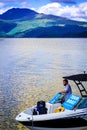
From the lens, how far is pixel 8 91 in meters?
53.7

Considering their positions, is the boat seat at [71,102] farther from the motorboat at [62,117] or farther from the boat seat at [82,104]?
the boat seat at [82,104]

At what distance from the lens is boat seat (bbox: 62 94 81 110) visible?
2862 cm

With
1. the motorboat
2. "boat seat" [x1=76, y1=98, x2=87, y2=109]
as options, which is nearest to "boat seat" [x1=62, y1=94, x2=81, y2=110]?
the motorboat

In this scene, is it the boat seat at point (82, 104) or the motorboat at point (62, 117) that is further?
the boat seat at point (82, 104)

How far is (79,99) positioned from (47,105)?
2.76 m

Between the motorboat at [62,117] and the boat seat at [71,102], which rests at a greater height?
the boat seat at [71,102]

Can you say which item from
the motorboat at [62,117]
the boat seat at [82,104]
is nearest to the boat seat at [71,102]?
the motorboat at [62,117]

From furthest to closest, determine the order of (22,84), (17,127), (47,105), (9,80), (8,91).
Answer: (9,80)
(22,84)
(8,91)
(17,127)
(47,105)

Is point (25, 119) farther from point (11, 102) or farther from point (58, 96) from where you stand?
point (11, 102)

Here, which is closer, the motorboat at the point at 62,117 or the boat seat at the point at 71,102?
the motorboat at the point at 62,117

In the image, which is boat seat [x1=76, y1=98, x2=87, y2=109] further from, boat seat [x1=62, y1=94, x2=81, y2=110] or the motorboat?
boat seat [x1=62, y1=94, x2=81, y2=110]

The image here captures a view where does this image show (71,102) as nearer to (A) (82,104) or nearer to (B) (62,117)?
(A) (82,104)

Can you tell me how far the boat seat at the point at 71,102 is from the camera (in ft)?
93.9

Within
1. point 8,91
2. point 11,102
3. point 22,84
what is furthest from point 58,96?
point 22,84
